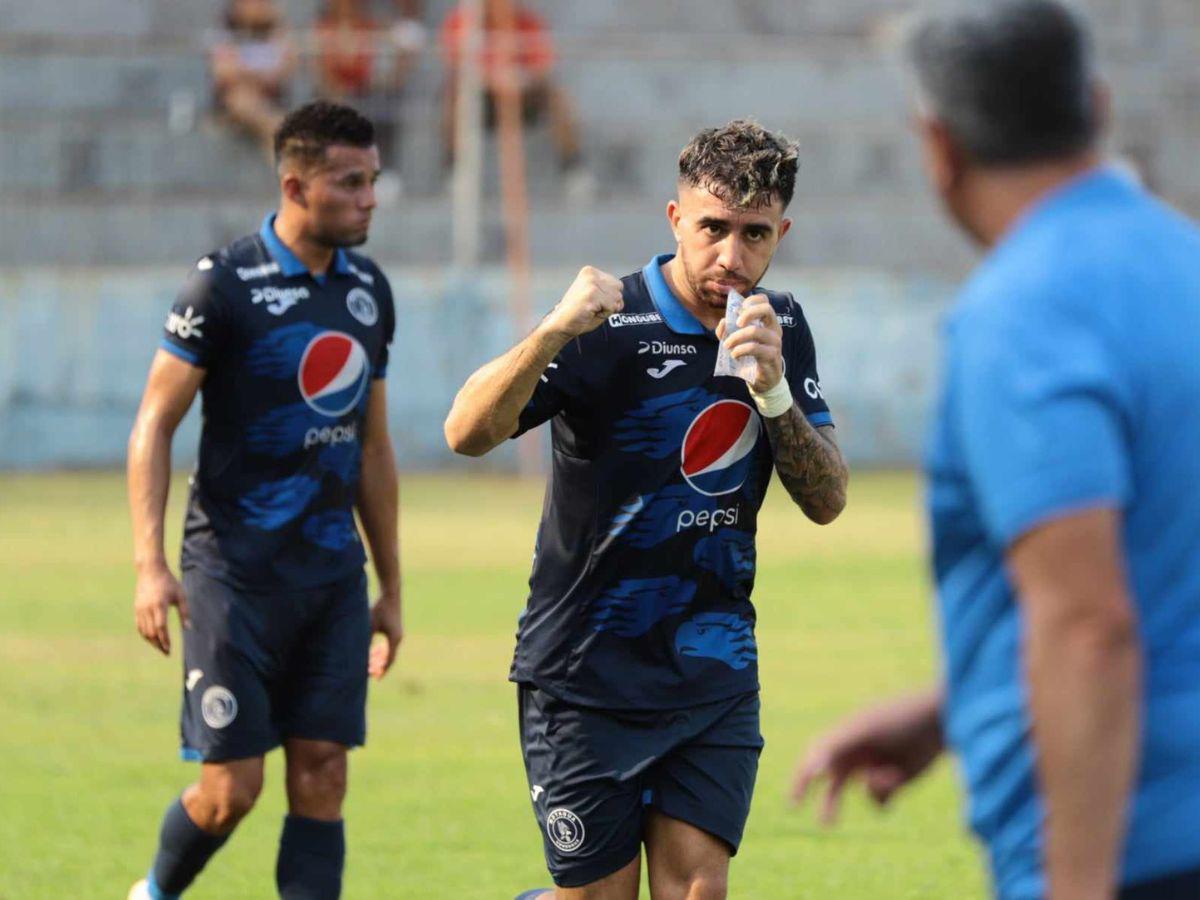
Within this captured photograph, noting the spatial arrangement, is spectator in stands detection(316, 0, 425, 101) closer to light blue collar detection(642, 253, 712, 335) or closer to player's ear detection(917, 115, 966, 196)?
light blue collar detection(642, 253, 712, 335)

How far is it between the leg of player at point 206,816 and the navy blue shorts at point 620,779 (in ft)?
4.89

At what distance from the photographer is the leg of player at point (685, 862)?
16.7 feet

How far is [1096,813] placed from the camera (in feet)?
8.43

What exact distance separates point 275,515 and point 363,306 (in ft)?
2.52

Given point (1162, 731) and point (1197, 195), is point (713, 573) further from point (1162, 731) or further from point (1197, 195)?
point (1197, 195)

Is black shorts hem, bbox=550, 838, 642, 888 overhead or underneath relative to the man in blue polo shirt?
underneath

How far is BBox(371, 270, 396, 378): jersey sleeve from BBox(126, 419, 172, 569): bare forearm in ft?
2.43

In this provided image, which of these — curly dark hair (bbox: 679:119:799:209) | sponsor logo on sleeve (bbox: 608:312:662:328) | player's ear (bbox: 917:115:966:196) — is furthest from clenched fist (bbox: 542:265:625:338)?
player's ear (bbox: 917:115:966:196)

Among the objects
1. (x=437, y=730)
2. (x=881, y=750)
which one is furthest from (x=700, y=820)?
(x=437, y=730)

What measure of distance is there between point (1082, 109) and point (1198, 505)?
0.53 m

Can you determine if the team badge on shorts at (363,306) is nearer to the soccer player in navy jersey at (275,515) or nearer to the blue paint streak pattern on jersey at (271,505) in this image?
the soccer player in navy jersey at (275,515)

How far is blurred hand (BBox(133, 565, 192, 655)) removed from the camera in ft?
20.4

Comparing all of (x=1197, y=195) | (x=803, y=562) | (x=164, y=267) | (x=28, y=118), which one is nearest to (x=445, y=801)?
(x=803, y=562)

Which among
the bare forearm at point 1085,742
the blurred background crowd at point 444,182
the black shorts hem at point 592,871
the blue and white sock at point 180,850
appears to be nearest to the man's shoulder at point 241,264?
the blue and white sock at point 180,850
